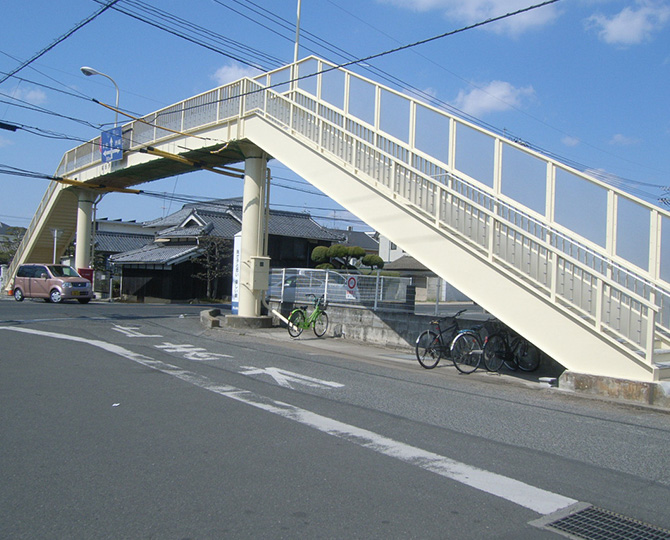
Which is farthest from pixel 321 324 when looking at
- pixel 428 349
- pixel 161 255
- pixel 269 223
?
pixel 161 255

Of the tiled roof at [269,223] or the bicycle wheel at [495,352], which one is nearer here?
the bicycle wheel at [495,352]

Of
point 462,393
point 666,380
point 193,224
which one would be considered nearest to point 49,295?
point 193,224

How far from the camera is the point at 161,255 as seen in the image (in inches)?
1351

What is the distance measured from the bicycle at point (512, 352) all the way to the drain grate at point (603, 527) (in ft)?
22.5

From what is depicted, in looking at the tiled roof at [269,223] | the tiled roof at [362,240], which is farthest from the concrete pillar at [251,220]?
the tiled roof at [362,240]

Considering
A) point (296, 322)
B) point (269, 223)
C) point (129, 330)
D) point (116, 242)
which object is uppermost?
point (269, 223)

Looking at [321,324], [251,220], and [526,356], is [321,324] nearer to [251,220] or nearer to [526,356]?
[251,220]

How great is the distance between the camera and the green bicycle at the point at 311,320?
50.7 ft

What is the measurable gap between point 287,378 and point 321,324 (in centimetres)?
659

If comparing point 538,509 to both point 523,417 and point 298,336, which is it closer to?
point 523,417

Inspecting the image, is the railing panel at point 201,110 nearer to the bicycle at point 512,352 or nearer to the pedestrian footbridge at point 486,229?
the pedestrian footbridge at point 486,229

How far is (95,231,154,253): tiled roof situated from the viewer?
43.3 meters

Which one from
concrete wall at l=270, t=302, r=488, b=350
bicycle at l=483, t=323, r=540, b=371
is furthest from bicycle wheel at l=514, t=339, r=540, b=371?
concrete wall at l=270, t=302, r=488, b=350

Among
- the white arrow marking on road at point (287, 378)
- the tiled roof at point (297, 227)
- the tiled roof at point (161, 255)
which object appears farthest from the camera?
the tiled roof at point (297, 227)
